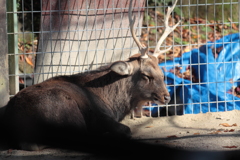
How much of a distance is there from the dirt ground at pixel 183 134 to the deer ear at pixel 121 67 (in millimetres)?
989

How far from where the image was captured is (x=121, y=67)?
6.55 meters

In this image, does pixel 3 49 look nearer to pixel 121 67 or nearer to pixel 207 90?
pixel 121 67

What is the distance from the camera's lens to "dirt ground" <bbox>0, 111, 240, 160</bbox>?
572 cm

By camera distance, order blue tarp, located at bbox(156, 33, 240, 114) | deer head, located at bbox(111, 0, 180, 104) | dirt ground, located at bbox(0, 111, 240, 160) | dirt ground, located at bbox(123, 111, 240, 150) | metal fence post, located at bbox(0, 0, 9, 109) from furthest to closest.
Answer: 1. blue tarp, located at bbox(156, 33, 240, 114)
2. metal fence post, located at bbox(0, 0, 9, 109)
3. deer head, located at bbox(111, 0, 180, 104)
4. dirt ground, located at bbox(123, 111, 240, 150)
5. dirt ground, located at bbox(0, 111, 240, 160)

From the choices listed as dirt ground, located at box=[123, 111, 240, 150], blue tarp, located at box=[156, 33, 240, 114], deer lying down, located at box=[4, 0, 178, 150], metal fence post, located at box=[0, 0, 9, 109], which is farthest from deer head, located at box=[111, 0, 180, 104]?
metal fence post, located at box=[0, 0, 9, 109]

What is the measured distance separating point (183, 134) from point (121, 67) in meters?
1.39

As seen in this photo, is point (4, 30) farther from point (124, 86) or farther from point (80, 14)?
point (124, 86)

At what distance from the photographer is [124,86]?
269 inches

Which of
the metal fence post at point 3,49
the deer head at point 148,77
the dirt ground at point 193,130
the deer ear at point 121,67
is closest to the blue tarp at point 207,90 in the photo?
the dirt ground at point 193,130

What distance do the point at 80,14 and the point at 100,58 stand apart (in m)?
0.84

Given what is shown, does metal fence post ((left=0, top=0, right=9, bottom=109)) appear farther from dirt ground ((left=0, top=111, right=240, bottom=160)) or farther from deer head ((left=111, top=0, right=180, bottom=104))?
deer head ((left=111, top=0, right=180, bottom=104))

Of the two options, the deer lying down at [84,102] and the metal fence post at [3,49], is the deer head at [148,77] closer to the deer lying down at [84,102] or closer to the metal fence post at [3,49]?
the deer lying down at [84,102]

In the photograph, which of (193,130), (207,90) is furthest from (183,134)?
(207,90)

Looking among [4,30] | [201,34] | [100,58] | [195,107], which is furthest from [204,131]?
[201,34]
